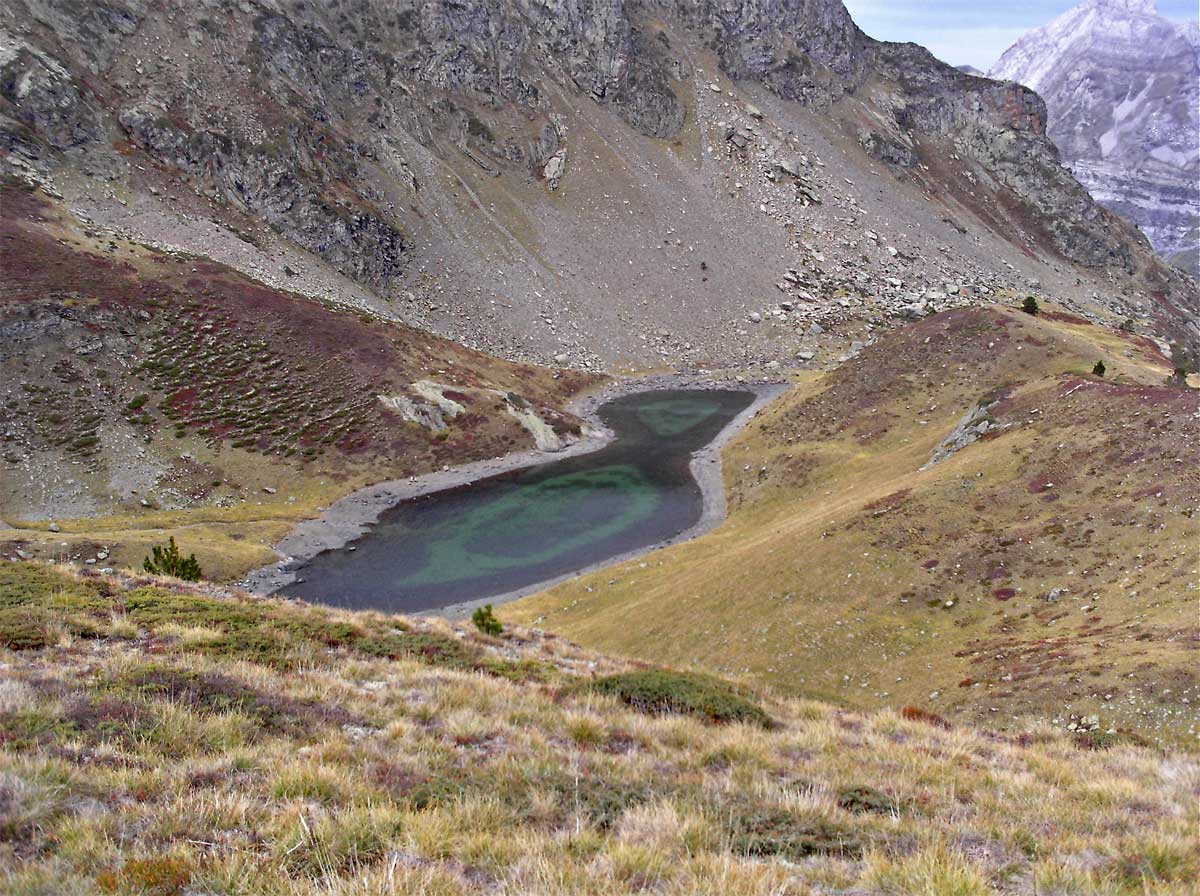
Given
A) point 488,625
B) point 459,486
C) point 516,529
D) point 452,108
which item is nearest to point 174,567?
point 488,625

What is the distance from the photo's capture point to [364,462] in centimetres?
7106

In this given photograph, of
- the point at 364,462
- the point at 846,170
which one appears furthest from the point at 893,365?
the point at 846,170

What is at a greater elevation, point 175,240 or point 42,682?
point 175,240

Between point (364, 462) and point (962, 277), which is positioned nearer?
point (364, 462)

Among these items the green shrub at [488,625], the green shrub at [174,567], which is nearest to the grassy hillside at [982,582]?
the green shrub at [488,625]

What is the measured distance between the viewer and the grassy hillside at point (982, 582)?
20516mm

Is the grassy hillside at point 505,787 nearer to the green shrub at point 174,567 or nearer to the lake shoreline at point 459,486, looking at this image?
the green shrub at point 174,567

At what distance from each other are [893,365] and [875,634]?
45.1 metres

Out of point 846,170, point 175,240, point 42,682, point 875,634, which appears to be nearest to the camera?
point 42,682

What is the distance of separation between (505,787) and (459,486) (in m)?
63.3

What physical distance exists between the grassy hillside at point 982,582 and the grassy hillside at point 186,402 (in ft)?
103

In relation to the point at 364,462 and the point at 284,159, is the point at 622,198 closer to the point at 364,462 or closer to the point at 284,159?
the point at 284,159

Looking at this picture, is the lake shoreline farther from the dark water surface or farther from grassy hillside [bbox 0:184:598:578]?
grassy hillside [bbox 0:184:598:578]

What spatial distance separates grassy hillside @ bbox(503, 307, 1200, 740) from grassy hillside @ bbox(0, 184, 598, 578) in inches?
1241
